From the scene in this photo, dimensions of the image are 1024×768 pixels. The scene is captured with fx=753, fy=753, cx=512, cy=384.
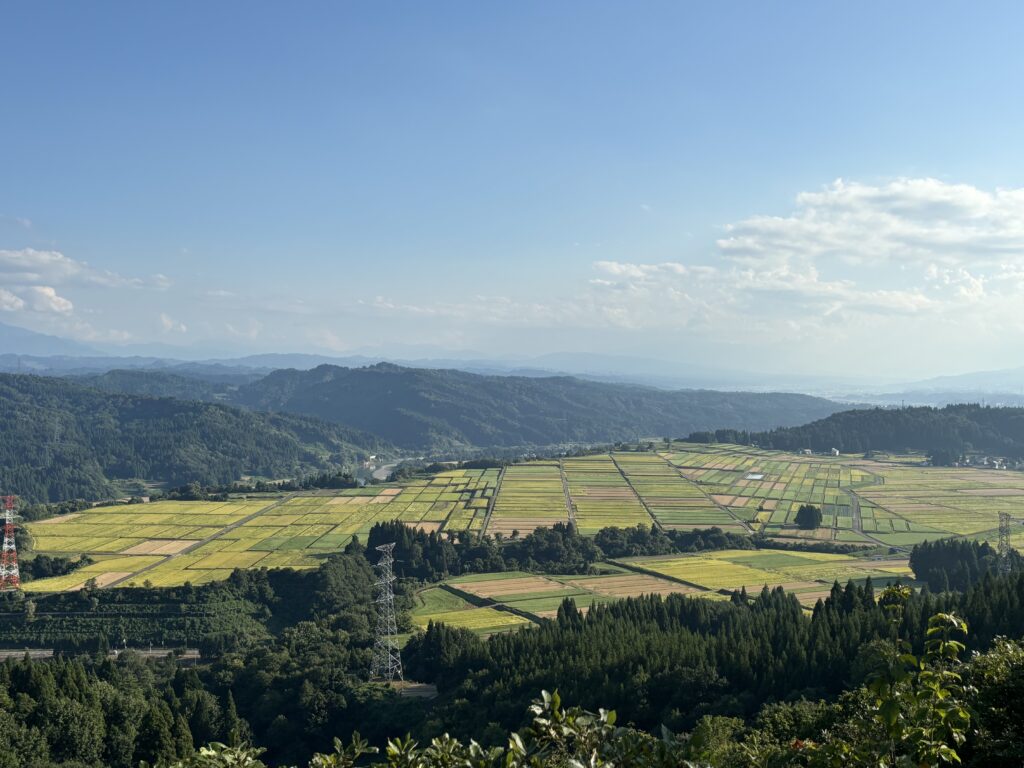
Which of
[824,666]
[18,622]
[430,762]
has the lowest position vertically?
[18,622]

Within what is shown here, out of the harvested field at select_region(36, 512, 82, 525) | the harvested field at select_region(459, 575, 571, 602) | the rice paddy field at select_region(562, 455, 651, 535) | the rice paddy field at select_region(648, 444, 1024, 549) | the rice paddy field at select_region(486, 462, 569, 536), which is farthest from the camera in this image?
the rice paddy field at select_region(562, 455, 651, 535)

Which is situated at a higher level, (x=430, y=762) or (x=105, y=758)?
(x=430, y=762)

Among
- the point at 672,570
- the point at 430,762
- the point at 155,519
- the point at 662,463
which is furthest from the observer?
the point at 662,463

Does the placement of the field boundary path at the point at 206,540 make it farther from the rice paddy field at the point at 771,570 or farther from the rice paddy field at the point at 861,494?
the rice paddy field at the point at 861,494

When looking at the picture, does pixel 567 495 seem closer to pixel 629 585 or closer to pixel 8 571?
pixel 629 585

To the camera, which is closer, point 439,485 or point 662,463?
point 439,485

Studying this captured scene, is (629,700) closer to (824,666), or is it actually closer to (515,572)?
(824,666)

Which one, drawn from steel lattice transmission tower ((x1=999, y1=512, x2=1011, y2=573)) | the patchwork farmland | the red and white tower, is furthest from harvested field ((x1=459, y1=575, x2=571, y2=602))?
the red and white tower

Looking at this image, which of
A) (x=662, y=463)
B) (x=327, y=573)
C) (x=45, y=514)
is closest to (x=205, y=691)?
(x=327, y=573)

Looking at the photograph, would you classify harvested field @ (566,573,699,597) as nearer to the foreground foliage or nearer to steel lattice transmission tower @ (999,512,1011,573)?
steel lattice transmission tower @ (999,512,1011,573)

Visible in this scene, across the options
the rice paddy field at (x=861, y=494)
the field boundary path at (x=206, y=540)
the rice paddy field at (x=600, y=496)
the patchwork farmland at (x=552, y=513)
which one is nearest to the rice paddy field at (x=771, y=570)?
the patchwork farmland at (x=552, y=513)

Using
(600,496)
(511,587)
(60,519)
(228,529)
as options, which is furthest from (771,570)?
(60,519)
